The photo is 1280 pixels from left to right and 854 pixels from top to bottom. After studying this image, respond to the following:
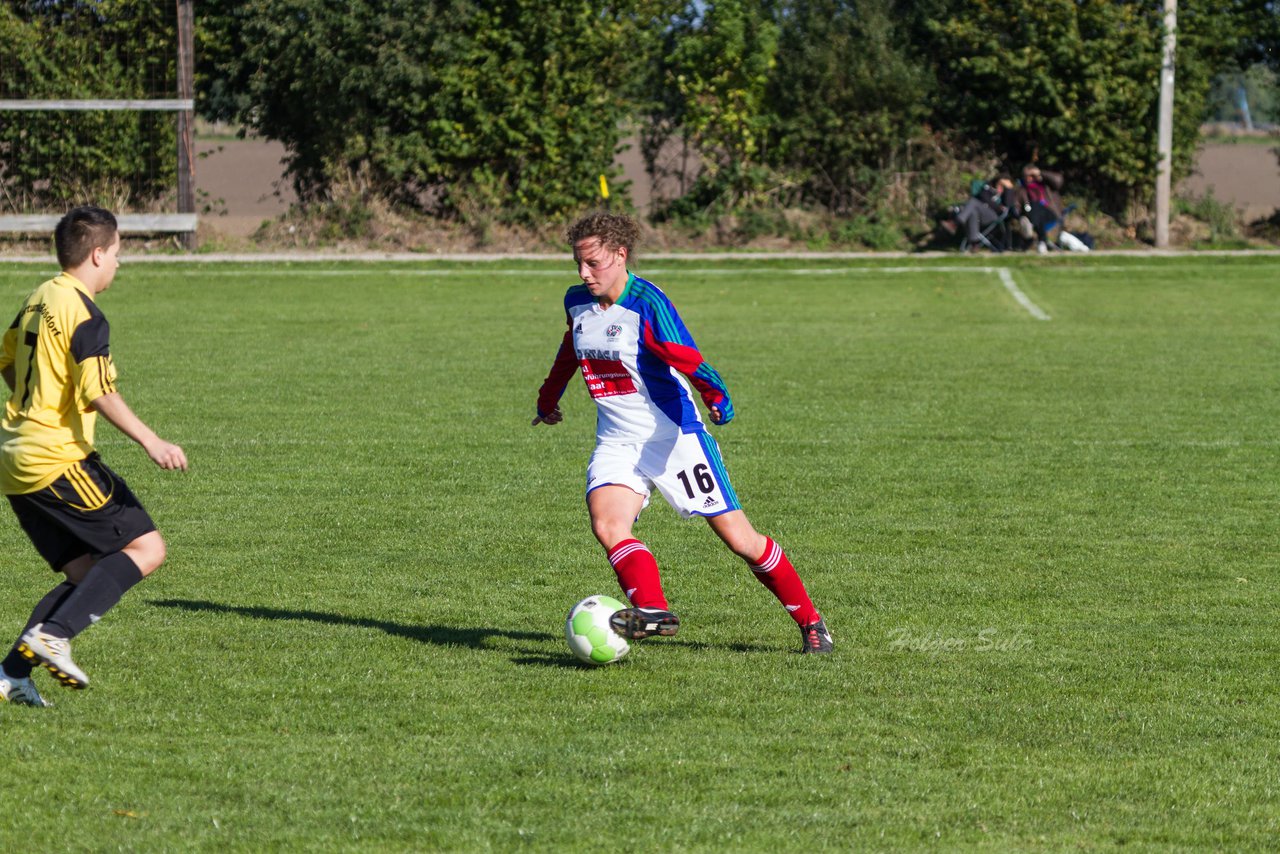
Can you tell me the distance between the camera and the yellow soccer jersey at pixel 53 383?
518cm

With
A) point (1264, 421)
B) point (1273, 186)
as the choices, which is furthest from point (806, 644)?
point (1273, 186)

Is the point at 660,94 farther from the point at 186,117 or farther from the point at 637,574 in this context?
the point at 637,574

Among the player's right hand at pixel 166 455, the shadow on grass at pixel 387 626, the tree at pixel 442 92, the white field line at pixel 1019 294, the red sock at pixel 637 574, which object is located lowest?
the white field line at pixel 1019 294

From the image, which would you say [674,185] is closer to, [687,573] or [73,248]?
[687,573]

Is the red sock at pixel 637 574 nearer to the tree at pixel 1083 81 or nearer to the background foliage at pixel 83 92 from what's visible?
the background foliage at pixel 83 92

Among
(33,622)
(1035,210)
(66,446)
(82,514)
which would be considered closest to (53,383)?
(66,446)

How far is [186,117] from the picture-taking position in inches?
1033

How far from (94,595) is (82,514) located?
27cm

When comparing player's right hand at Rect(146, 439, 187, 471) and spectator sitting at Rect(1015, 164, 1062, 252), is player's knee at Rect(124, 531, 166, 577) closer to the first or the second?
player's right hand at Rect(146, 439, 187, 471)

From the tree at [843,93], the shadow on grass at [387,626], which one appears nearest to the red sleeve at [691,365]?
A: the shadow on grass at [387,626]

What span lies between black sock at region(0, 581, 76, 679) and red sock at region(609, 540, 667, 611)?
1978 millimetres

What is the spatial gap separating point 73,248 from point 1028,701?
143 inches

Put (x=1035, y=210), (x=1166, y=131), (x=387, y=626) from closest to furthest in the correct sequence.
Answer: (x=387, y=626) → (x=1035, y=210) → (x=1166, y=131)

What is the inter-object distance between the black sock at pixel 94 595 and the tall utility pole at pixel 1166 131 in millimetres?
25863
